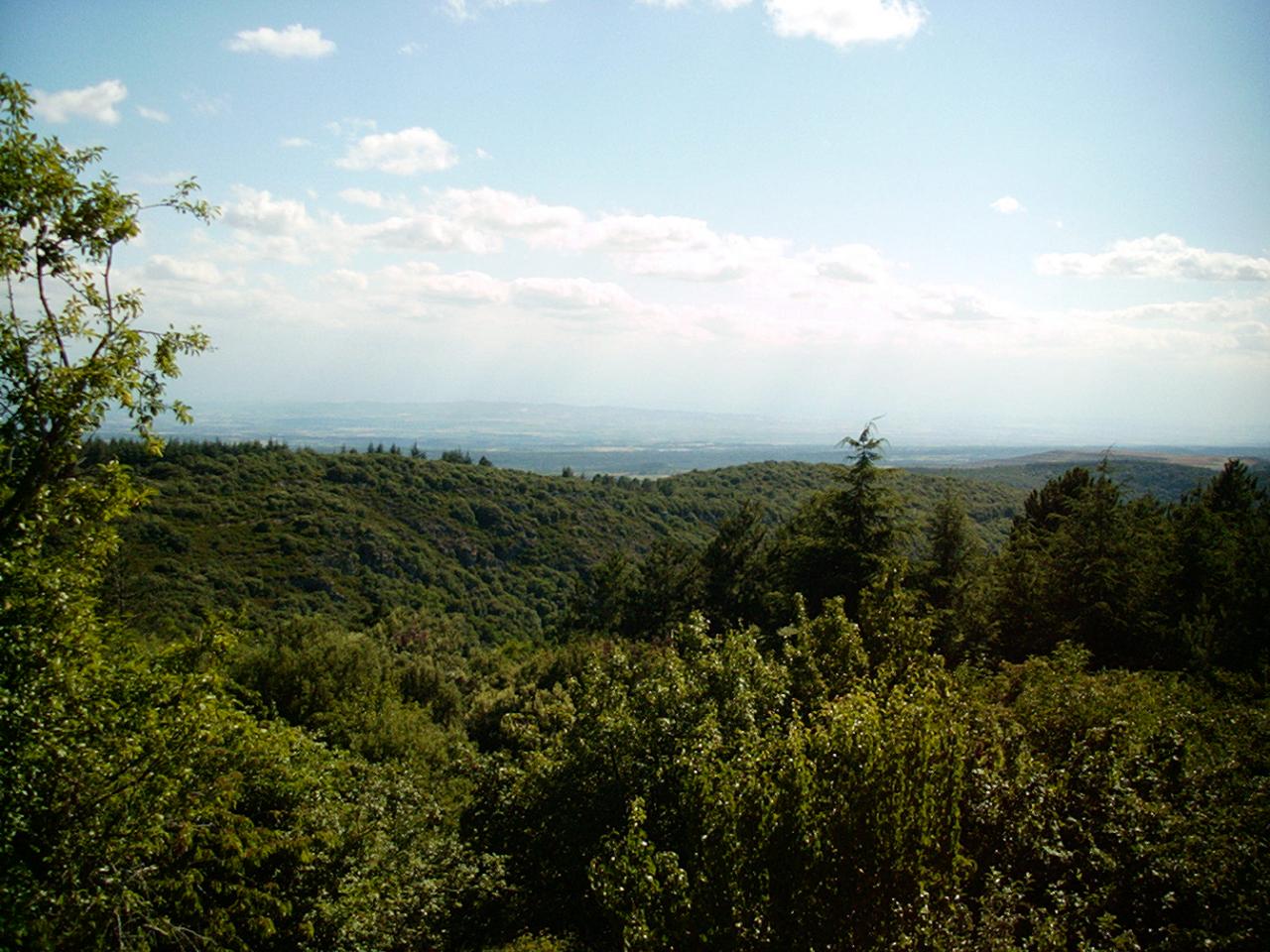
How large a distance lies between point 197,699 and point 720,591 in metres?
Result: 29.9

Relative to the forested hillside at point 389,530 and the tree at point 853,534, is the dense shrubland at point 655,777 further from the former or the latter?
the forested hillside at point 389,530

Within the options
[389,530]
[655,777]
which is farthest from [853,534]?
[389,530]

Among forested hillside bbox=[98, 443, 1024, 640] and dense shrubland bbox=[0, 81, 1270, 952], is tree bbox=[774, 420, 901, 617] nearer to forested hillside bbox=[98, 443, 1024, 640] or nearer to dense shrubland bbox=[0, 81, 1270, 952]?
dense shrubland bbox=[0, 81, 1270, 952]

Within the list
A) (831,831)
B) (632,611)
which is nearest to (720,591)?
(632,611)

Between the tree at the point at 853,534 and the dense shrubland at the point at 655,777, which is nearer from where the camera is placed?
the dense shrubland at the point at 655,777

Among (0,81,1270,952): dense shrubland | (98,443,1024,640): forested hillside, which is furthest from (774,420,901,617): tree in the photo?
(98,443,1024,640): forested hillside

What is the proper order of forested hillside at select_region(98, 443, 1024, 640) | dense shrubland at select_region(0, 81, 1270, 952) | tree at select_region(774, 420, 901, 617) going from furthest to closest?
forested hillside at select_region(98, 443, 1024, 640) < tree at select_region(774, 420, 901, 617) < dense shrubland at select_region(0, 81, 1270, 952)

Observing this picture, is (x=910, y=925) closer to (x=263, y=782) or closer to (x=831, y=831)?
(x=831, y=831)

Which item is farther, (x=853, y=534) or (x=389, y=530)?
(x=389, y=530)

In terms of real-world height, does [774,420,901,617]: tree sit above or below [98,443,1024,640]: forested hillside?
above

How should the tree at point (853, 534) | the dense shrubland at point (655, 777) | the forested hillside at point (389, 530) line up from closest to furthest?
the dense shrubland at point (655, 777)
the tree at point (853, 534)
the forested hillside at point (389, 530)

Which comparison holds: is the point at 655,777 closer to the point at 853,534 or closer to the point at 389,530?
the point at 853,534

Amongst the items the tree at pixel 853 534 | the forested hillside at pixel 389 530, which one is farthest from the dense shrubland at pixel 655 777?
the forested hillside at pixel 389 530

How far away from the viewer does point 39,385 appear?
8227 mm
